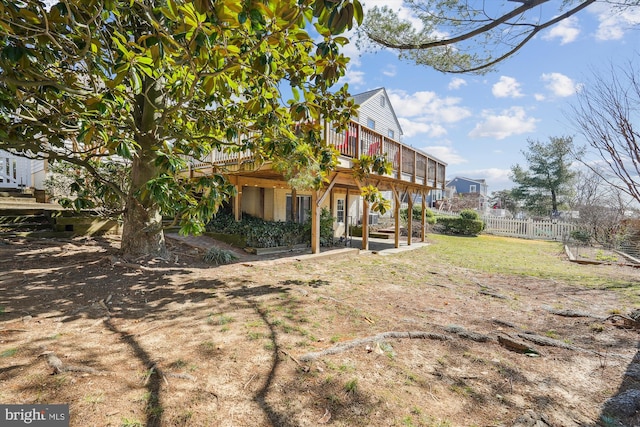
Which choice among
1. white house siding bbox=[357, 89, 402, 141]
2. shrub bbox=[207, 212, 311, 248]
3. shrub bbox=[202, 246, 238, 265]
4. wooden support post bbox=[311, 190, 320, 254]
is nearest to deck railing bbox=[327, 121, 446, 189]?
wooden support post bbox=[311, 190, 320, 254]

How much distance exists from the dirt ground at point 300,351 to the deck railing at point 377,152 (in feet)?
10.1

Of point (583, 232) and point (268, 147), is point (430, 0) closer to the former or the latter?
point (268, 147)

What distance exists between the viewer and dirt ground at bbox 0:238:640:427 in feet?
6.13

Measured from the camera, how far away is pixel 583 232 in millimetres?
13320

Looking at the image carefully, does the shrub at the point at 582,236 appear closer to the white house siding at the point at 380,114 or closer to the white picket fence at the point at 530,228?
the white picket fence at the point at 530,228

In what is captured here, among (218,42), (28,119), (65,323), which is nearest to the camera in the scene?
(218,42)

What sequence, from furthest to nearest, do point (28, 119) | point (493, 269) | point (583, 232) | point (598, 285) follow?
point (583, 232) → point (493, 269) → point (598, 285) → point (28, 119)

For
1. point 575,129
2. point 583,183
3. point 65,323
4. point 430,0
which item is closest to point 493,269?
point 575,129

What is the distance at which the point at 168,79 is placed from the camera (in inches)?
179

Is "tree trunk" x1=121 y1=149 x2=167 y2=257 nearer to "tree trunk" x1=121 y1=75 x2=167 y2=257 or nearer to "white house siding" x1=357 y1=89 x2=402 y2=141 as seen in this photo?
"tree trunk" x1=121 y1=75 x2=167 y2=257

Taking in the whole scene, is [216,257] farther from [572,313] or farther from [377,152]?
[572,313]

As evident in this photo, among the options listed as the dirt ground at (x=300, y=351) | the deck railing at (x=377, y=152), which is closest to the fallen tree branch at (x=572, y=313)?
the dirt ground at (x=300, y=351)

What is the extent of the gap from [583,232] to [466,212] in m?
5.05

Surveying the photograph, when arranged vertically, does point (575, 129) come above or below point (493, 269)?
above
